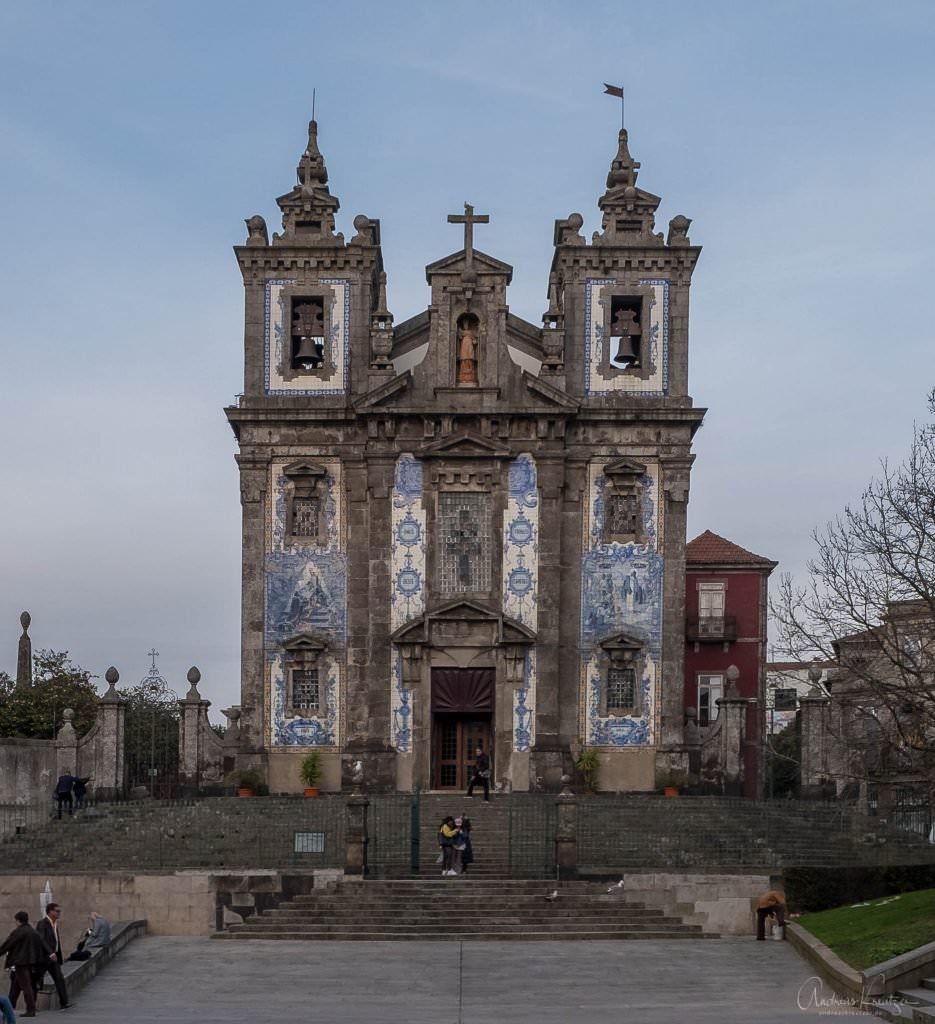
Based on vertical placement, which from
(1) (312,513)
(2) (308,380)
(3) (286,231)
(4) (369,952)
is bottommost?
(4) (369,952)

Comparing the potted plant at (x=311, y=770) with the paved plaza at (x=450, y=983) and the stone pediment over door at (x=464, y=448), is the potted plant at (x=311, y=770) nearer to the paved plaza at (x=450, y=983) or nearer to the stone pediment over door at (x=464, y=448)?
the stone pediment over door at (x=464, y=448)

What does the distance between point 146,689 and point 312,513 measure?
25.4 metres

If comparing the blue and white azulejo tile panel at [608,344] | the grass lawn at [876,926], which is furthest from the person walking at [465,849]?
the blue and white azulejo tile panel at [608,344]

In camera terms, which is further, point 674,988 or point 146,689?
point 146,689

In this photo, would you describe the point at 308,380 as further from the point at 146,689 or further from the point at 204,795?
the point at 146,689

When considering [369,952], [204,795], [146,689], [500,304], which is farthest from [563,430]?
[146,689]

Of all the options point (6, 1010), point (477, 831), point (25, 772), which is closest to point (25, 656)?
point (25, 772)

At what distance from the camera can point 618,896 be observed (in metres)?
36.2

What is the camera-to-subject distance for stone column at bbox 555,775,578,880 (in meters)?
37.2

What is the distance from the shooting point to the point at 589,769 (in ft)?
166

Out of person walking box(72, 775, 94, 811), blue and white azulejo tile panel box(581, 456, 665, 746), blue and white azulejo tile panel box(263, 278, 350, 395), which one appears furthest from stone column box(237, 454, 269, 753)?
blue and white azulejo tile panel box(581, 456, 665, 746)

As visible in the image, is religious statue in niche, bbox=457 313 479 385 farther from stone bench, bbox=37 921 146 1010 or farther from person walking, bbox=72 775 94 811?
stone bench, bbox=37 921 146 1010

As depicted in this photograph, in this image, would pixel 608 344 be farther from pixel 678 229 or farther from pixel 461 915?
pixel 461 915

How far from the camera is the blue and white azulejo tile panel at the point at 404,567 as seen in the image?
168 ft
